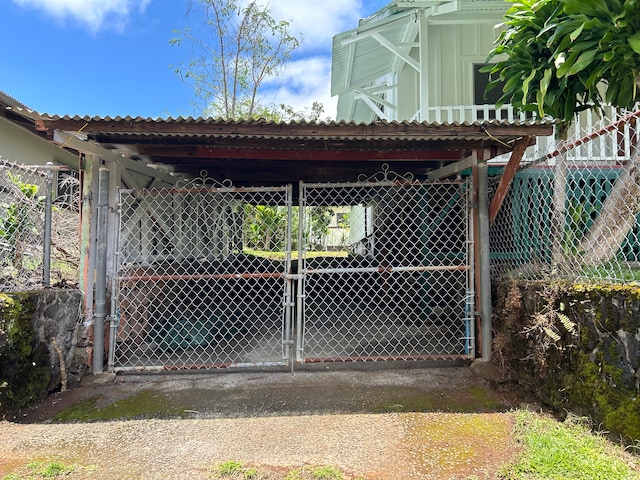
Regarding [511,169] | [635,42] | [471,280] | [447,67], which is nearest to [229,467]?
[471,280]

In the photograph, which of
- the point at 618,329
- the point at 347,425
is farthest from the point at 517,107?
the point at 347,425

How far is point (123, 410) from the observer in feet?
10.4

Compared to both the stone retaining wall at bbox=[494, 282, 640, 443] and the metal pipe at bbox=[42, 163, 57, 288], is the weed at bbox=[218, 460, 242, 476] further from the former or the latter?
the metal pipe at bbox=[42, 163, 57, 288]

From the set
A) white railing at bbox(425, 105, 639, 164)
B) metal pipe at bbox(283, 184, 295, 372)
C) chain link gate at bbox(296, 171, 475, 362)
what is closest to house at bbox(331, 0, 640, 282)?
white railing at bbox(425, 105, 639, 164)

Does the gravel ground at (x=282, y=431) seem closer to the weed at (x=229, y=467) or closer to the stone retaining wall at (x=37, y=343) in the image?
the weed at (x=229, y=467)

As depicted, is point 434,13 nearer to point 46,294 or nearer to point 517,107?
point 517,107

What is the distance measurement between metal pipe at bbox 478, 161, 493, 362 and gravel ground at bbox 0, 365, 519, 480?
1.33 feet

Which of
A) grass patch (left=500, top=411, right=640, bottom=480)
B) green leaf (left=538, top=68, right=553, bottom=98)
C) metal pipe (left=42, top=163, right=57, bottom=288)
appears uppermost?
green leaf (left=538, top=68, right=553, bottom=98)

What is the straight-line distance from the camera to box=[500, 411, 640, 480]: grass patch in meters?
2.16

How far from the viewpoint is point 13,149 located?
8.48 m

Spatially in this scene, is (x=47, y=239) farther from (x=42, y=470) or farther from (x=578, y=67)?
(x=578, y=67)

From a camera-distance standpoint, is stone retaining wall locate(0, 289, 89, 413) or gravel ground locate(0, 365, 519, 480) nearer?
gravel ground locate(0, 365, 519, 480)

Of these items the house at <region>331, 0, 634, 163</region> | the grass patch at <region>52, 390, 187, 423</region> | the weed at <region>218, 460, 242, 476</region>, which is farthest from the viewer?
the house at <region>331, 0, 634, 163</region>

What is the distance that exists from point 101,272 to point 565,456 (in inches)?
160
